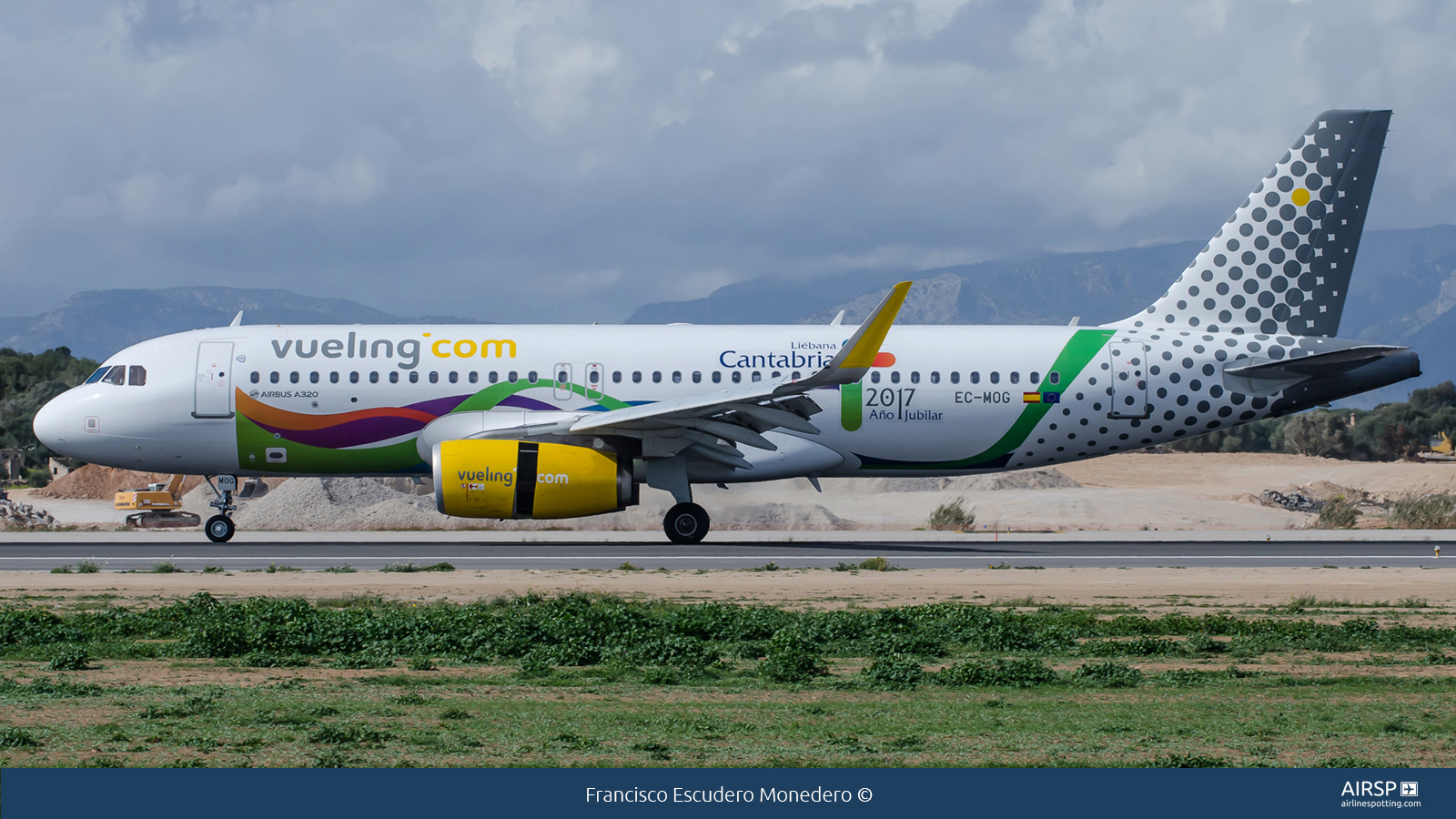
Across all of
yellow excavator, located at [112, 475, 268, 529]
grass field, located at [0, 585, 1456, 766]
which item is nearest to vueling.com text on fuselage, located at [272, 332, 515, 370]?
grass field, located at [0, 585, 1456, 766]

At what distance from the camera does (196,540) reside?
27000mm

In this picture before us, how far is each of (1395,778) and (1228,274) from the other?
21.9 m

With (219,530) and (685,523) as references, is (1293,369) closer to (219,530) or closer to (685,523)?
(685,523)

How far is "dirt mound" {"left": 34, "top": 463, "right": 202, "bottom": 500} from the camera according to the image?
5306cm

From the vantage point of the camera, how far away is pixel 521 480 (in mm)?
23109

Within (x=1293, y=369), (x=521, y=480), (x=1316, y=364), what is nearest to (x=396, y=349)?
(x=521, y=480)

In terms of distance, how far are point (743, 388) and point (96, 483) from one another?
37.4 m

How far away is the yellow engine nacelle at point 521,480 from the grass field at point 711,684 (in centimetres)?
685

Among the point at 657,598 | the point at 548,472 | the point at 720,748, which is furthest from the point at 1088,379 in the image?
the point at 720,748

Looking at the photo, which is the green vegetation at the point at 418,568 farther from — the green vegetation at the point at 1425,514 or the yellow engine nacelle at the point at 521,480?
the green vegetation at the point at 1425,514

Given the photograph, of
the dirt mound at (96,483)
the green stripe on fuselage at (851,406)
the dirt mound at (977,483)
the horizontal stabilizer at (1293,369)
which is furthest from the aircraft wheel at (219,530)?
the dirt mound at (96,483)

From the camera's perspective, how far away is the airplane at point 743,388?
25.5 m

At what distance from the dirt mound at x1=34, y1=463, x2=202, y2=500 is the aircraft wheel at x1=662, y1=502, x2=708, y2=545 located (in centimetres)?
3327

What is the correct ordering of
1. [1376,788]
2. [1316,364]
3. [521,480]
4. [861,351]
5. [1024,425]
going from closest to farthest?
[1376,788] < [861,351] < [521,480] < [1316,364] < [1024,425]
